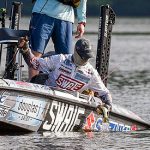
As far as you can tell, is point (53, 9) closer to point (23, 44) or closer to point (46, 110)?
point (23, 44)

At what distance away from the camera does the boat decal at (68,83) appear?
1473 cm

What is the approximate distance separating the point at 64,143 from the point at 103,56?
366 centimetres

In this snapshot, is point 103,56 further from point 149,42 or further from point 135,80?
point 149,42

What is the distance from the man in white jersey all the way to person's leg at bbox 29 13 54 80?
2.99ft

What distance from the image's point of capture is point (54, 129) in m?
14.5

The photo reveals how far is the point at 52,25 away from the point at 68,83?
1.29 metres

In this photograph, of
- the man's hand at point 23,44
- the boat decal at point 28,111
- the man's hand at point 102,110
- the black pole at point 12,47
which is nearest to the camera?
the boat decal at point 28,111

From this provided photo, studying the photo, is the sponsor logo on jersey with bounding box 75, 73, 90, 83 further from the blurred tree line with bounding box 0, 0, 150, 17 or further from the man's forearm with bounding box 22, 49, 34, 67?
the blurred tree line with bounding box 0, 0, 150, 17

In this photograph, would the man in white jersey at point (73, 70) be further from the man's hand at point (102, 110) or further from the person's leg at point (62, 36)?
the person's leg at point (62, 36)

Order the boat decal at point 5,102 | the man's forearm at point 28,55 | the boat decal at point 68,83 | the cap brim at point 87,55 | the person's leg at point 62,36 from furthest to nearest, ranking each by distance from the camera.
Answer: the person's leg at point 62,36 < the boat decal at point 68,83 < the cap brim at point 87,55 < the man's forearm at point 28,55 < the boat decal at point 5,102

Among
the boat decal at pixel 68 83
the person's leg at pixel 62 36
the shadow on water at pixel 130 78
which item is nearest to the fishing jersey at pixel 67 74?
the boat decal at pixel 68 83

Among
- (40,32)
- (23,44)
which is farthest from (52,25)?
(23,44)

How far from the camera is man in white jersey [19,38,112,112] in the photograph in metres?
14.6

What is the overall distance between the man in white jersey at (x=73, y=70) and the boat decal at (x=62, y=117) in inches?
15.5
